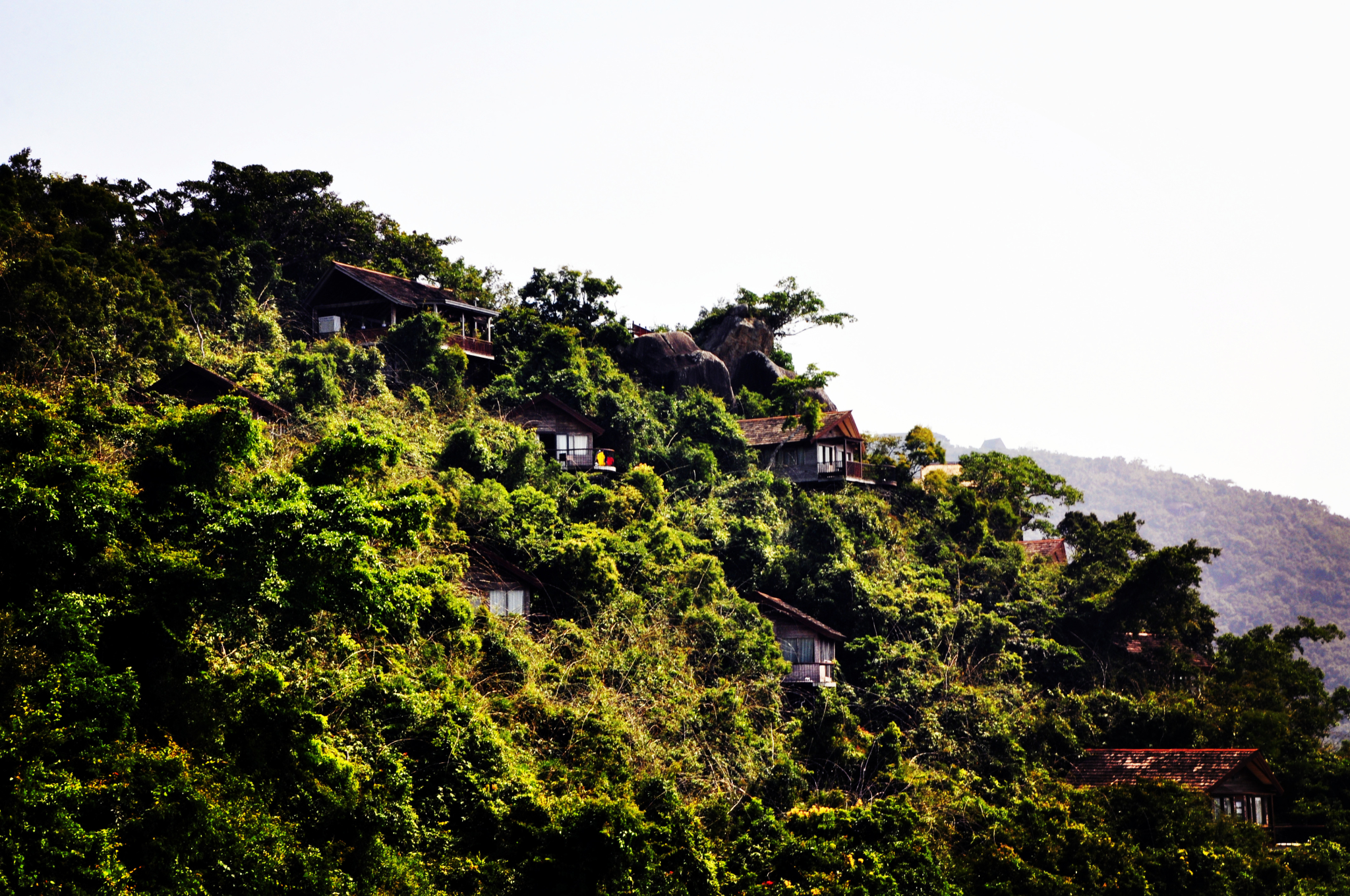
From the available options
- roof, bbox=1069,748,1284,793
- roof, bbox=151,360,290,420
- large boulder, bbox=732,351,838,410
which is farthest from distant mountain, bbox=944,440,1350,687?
roof, bbox=151,360,290,420

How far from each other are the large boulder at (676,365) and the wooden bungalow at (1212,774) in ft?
77.0

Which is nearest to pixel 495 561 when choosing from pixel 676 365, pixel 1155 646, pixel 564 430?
pixel 564 430

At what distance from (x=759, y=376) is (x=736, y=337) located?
7.62 feet

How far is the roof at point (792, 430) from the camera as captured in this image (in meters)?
47.7

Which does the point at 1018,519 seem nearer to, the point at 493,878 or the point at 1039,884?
the point at 1039,884

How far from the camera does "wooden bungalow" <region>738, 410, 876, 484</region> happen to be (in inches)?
1858

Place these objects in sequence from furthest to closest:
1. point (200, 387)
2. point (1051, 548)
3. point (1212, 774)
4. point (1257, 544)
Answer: point (1257, 544)
point (1051, 548)
point (1212, 774)
point (200, 387)

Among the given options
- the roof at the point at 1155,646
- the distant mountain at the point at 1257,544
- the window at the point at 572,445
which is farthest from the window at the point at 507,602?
the distant mountain at the point at 1257,544

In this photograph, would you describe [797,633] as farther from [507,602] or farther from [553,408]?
[553,408]

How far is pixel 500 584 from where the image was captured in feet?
98.3

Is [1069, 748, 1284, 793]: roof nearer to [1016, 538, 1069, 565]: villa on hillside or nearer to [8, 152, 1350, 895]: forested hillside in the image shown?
[8, 152, 1350, 895]: forested hillside

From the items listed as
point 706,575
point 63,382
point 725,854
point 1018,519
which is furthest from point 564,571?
point 1018,519

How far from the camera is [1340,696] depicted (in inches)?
1528

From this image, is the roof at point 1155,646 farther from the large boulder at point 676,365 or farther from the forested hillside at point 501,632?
the large boulder at point 676,365
